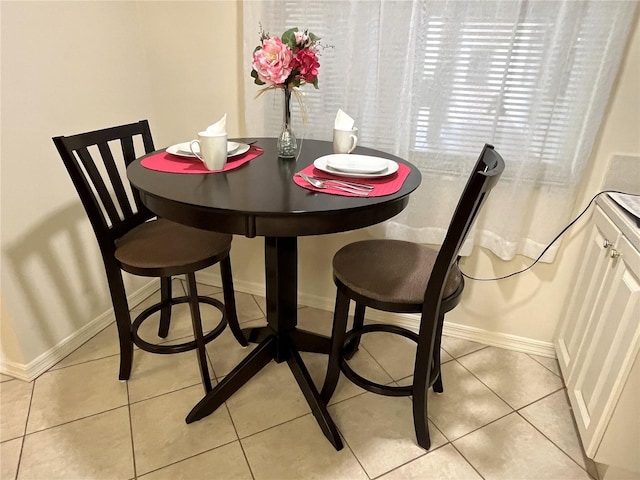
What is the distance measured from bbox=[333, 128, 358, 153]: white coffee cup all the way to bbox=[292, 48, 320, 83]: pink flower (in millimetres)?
251

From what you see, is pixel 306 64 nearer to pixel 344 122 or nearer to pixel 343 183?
pixel 344 122

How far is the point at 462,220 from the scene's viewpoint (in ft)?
3.61

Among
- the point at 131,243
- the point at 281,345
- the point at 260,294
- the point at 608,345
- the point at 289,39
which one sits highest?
the point at 289,39

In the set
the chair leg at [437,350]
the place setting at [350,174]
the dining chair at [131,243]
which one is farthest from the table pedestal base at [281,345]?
the chair leg at [437,350]

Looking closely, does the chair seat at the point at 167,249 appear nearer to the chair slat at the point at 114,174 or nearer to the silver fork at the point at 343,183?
the chair slat at the point at 114,174

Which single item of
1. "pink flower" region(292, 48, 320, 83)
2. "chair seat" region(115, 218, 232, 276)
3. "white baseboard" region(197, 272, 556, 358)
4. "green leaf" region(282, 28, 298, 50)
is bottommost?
"white baseboard" region(197, 272, 556, 358)

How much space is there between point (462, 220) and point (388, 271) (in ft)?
1.22

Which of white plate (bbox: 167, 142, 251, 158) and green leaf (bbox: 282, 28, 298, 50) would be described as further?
white plate (bbox: 167, 142, 251, 158)

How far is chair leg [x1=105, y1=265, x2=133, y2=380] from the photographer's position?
153 centimetres

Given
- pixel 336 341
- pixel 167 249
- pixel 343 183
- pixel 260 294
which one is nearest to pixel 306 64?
pixel 343 183

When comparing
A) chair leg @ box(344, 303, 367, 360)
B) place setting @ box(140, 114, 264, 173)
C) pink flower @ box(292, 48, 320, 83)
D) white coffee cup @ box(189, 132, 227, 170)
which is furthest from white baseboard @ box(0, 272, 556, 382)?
pink flower @ box(292, 48, 320, 83)

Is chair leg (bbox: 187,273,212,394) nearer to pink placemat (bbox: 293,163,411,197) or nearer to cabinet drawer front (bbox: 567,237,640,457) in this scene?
pink placemat (bbox: 293,163,411,197)

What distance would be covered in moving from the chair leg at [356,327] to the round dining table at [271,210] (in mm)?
249

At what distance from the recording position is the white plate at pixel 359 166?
129 cm
